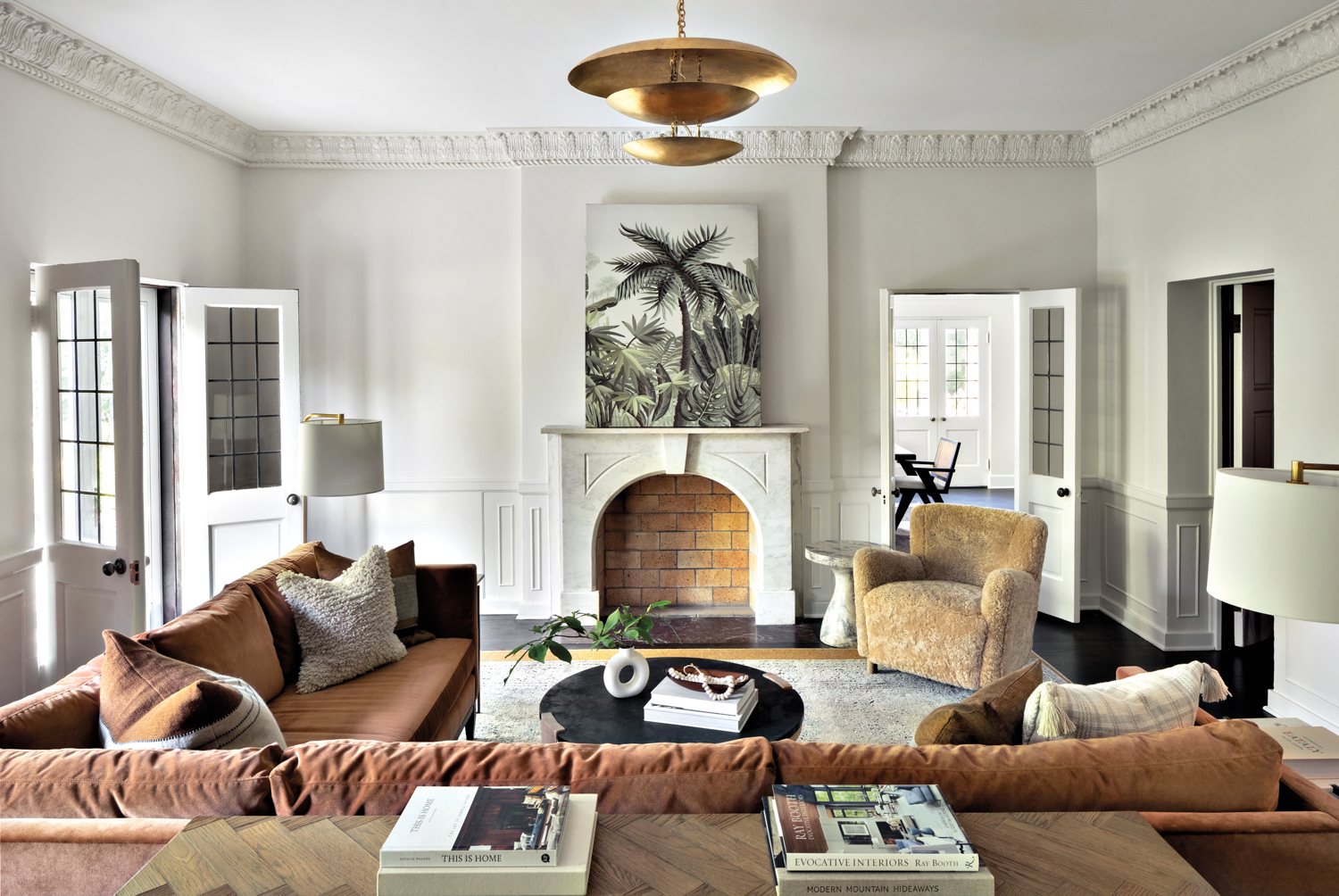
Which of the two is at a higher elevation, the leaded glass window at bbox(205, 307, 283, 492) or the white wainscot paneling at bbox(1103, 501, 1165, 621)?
the leaded glass window at bbox(205, 307, 283, 492)

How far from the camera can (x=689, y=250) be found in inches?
204

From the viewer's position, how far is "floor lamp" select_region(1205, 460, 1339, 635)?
5.45 feet

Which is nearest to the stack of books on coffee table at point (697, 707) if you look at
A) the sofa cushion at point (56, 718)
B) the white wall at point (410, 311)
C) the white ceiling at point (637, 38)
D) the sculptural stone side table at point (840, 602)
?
the sofa cushion at point (56, 718)

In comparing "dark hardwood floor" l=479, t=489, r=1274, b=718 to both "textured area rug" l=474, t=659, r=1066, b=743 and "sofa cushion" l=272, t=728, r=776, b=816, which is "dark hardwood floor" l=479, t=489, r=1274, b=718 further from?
"sofa cushion" l=272, t=728, r=776, b=816

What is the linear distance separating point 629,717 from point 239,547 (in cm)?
325

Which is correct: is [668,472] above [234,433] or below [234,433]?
below

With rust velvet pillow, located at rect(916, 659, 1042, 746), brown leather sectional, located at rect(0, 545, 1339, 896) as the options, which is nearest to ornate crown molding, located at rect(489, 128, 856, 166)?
rust velvet pillow, located at rect(916, 659, 1042, 746)

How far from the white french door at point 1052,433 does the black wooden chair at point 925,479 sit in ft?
4.58

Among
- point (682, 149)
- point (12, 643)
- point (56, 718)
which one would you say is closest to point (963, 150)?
point (682, 149)

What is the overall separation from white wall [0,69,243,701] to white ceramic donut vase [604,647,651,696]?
253cm

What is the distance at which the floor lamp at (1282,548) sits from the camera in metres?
1.66

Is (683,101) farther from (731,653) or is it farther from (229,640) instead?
(731,653)

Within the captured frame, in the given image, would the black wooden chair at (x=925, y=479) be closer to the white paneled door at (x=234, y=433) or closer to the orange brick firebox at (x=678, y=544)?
the orange brick firebox at (x=678, y=544)

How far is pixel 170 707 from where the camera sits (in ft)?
6.05
